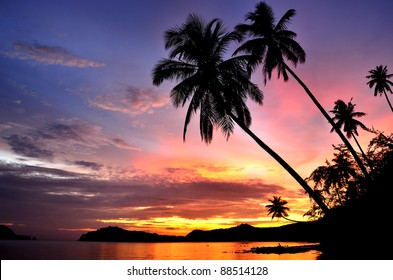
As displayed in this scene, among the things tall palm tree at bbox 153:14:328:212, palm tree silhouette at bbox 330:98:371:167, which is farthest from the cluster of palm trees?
palm tree silhouette at bbox 330:98:371:167

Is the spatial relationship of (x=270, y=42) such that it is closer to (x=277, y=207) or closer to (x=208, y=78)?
(x=208, y=78)

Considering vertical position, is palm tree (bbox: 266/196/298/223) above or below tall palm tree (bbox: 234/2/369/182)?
below

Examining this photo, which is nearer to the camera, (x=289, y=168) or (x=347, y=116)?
(x=289, y=168)

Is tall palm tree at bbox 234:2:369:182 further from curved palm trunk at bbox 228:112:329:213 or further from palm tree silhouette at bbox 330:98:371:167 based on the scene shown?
palm tree silhouette at bbox 330:98:371:167

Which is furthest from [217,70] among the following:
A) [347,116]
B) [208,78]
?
[347,116]

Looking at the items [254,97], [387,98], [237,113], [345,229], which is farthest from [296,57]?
[387,98]

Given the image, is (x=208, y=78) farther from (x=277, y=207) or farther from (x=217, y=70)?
(x=277, y=207)

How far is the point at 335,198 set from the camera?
2173 cm

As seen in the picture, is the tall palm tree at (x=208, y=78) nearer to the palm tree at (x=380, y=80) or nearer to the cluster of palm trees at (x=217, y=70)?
the cluster of palm trees at (x=217, y=70)

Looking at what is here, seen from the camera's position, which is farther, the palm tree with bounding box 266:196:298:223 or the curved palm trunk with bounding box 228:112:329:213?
the palm tree with bounding box 266:196:298:223

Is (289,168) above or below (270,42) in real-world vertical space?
below

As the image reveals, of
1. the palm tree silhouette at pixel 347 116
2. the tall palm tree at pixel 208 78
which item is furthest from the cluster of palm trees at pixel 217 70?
the palm tree silhouette at pixel 347 116
